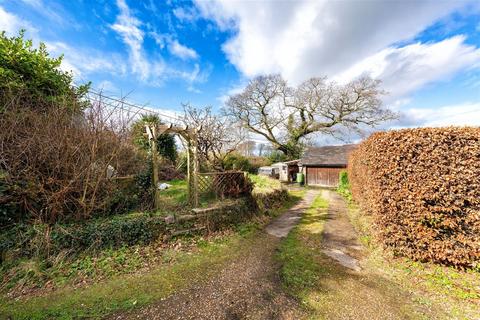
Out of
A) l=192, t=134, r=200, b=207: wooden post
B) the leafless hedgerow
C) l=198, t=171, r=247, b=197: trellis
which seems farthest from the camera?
l=198, t=171, r=247, b=197: trellis

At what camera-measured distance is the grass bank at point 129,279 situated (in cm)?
262

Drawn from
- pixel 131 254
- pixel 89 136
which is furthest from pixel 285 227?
pixel 89 136

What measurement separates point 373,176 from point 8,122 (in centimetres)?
868

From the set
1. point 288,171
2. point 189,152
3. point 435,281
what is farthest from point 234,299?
point 288,171

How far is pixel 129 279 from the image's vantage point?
333 centimetres

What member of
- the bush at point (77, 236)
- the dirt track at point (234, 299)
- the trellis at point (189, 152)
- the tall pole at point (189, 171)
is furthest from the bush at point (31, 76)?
the dirt track at point (234, 299)

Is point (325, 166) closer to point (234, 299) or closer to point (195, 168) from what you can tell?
point (195, 168)

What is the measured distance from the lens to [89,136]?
4.64 meters

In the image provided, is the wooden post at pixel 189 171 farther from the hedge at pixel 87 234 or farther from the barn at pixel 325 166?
the barn at pixel 325 166

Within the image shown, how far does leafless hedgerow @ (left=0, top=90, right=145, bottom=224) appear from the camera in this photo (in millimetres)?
3789

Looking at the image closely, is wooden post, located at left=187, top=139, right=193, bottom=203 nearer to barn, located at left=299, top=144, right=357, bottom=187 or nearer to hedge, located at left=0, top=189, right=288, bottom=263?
hedge, located at left=0, top=189, right=288, bottom=263

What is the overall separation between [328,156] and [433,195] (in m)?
18.0

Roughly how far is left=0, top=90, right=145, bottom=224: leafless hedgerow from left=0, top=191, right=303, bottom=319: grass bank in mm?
1461

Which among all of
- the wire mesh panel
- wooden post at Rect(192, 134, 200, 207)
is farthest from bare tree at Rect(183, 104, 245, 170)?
wooden post at Rect(192, 134, 200, 207)
